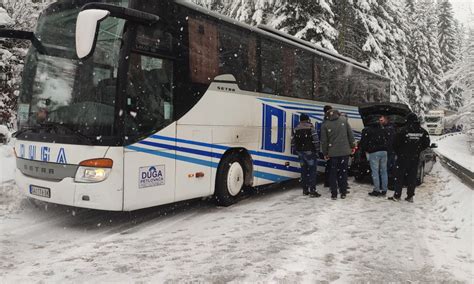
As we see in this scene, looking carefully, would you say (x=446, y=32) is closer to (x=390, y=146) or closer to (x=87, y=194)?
(x=390, y=146)

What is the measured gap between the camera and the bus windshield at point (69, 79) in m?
5.78

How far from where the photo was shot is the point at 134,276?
4.37 metres

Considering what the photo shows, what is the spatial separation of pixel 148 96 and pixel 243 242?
257 cm

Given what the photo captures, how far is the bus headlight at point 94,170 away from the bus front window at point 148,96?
495mm

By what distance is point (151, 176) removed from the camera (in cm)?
627

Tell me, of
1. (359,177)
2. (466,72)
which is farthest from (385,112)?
(466,72)

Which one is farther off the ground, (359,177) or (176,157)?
(176,157)

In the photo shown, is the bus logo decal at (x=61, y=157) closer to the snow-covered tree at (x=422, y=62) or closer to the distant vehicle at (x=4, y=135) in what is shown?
the distant vehicle at (x=4, y=135)

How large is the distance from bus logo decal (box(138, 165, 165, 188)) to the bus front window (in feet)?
1.76

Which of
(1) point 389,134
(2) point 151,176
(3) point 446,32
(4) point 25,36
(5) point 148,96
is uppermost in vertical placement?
(3) point 446,32

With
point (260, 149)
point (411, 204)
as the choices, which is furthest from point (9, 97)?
point (411, 204)

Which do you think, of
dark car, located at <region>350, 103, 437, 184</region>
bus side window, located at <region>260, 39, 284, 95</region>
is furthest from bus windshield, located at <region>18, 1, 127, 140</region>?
dark car, located at <region>350, 103, 437, 184</region>

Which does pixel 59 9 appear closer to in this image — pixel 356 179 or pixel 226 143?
pixel 226 143

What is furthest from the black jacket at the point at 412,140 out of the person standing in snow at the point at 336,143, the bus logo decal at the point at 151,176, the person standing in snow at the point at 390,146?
the bus logo decal at the point at 151,176
